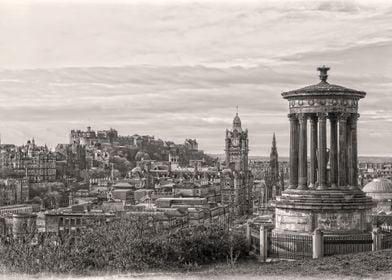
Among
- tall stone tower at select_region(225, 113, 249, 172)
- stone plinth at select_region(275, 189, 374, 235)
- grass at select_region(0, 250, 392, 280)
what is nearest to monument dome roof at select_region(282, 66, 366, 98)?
stone plinth at select_region(275, 189, 374, 235)

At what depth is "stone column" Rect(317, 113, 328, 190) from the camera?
24.2 meters

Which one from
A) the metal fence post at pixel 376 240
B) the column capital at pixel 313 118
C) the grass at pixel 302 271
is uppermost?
the column capital at pixel 313 118

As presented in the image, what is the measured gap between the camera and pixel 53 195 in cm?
12219

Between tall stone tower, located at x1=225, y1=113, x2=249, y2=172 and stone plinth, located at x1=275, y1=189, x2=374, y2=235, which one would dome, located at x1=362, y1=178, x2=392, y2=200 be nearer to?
stone plinth, located at x1=275, y1=189, x2=374, y2=235

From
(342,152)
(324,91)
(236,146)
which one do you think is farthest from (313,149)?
(236,146)

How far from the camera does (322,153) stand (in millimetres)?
24484

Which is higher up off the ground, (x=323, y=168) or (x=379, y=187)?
(x=323, y=168)

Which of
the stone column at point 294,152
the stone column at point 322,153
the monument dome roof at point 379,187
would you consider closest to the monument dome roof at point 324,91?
the stone column at point 322,153

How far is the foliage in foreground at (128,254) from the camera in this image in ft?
66.3

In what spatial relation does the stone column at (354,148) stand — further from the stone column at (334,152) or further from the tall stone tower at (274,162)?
the tall stone tower at (274,162)

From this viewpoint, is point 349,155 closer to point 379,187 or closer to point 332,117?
point 332,117

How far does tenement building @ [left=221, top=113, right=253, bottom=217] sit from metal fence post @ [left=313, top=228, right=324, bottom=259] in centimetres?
9352

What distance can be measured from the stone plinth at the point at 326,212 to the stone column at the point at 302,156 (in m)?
0.58

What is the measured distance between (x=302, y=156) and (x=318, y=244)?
336 centimetres
